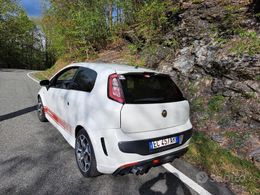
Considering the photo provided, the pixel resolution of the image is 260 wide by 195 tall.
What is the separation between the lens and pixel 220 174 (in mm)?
3109

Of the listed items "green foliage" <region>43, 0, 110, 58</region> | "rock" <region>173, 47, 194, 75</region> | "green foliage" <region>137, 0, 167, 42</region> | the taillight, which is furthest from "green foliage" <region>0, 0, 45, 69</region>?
the taillight

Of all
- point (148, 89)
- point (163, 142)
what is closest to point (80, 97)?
point (148, 89)

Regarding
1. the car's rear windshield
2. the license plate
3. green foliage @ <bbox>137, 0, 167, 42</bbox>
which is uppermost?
green foliage @ <bbox>137, 0, 167, 42</bbox>

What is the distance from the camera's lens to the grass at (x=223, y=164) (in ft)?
9.64

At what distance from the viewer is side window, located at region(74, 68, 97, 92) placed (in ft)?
9.96

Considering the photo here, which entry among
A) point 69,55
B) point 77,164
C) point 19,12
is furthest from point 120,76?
point 19,12

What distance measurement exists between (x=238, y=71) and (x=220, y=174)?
248cm

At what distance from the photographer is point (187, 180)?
2955 mm

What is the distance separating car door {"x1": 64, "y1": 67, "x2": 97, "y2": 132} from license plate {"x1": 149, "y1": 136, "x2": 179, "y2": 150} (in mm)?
971

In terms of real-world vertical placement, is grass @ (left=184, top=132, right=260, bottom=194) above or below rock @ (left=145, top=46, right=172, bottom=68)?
below

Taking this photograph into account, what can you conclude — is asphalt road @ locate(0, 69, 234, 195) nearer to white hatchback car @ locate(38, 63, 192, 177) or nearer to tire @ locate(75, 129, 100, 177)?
tire @ locate(75, 129, 100, 177)

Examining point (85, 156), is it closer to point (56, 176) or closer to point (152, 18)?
point (56, 176)

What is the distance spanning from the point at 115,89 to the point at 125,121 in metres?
0.46

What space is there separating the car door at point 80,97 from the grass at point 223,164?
200 centimetres
